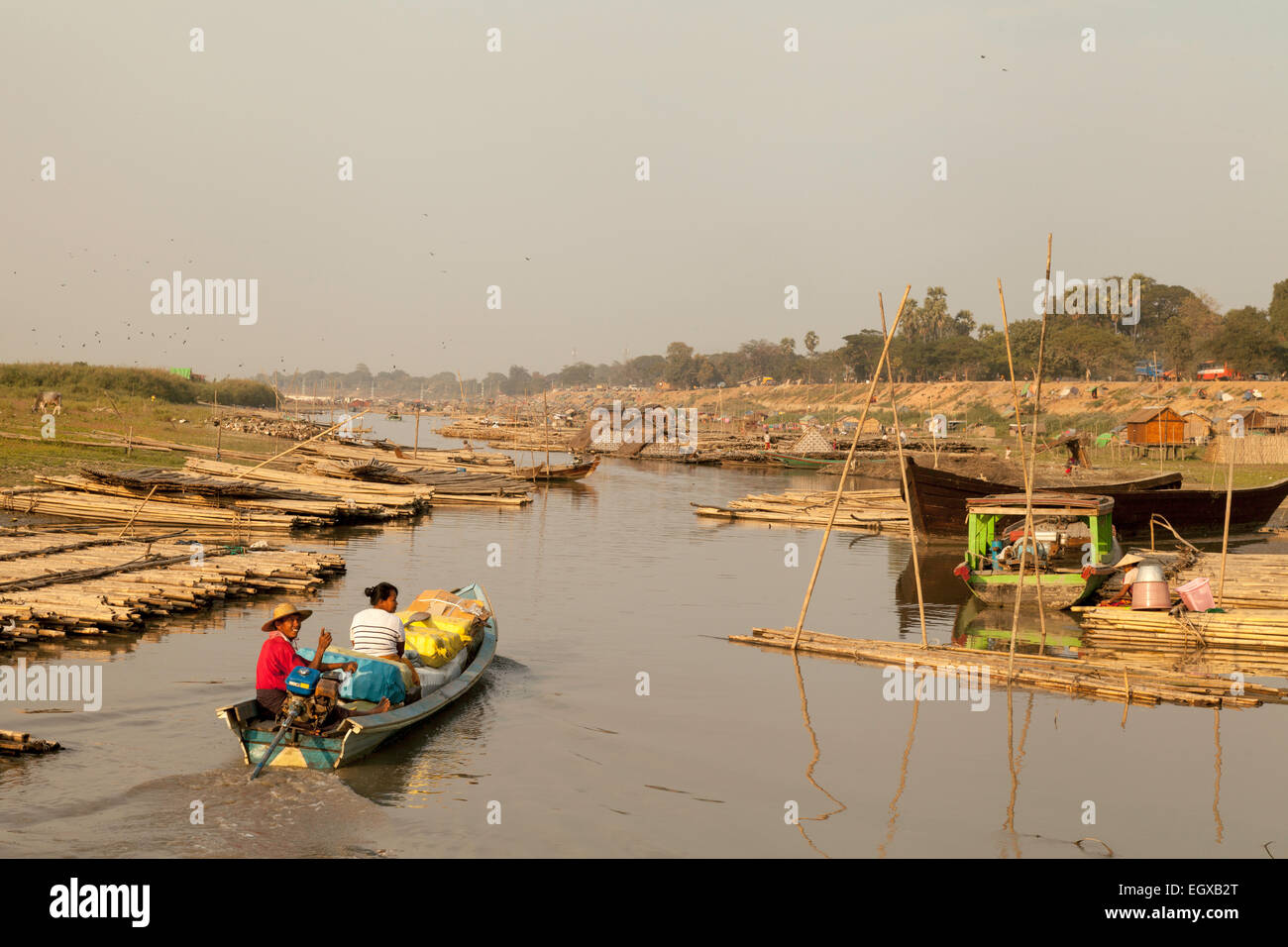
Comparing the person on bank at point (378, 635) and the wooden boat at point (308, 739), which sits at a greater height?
the person on bank at point (378, 635)

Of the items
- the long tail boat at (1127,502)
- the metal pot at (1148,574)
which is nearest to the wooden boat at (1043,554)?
the metal pot at (1148,574)

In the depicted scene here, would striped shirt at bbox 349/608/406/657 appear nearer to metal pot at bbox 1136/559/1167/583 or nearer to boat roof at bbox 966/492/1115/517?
metal pot at bbox 1136/559/1167/583

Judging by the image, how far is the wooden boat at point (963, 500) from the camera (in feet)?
98.5

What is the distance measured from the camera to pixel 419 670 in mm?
12586

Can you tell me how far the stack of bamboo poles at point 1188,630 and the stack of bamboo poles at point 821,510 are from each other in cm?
1754

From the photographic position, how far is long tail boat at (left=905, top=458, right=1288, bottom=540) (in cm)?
3005

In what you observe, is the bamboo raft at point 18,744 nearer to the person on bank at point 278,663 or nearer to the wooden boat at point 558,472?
the person on bank at point 278,663

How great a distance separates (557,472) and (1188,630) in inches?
1410

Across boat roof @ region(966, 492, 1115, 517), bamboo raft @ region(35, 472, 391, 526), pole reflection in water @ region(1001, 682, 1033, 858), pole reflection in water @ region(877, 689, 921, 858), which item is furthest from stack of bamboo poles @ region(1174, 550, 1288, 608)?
bamboo raft @ region(35, 472, 391, 526)

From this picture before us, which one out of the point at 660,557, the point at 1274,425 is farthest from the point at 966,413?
the point at 660,557

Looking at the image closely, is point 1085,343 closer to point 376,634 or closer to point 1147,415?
point 1147,415

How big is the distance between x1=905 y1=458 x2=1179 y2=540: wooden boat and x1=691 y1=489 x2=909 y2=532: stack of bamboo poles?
3.84 meters

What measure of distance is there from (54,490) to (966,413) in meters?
80.6
